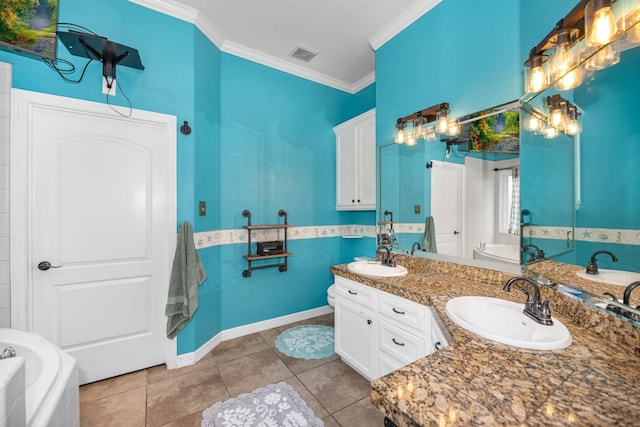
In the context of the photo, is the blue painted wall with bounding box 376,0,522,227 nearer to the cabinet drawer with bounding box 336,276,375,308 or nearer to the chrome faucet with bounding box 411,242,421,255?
the chrome faucet with bounding box 411,242,421,255

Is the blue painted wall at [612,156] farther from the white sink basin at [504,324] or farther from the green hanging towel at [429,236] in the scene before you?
the green hanging towel at [429,236]

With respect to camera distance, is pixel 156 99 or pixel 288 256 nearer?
pixel 156 99

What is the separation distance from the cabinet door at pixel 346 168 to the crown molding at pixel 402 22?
0.86 meters

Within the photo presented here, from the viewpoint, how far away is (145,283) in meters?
2.09

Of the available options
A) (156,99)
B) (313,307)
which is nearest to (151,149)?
(156,99)

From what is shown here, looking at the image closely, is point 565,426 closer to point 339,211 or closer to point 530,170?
point 530,170

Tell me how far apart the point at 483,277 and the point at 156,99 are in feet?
9.01

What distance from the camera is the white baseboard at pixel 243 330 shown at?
2176 millimetres

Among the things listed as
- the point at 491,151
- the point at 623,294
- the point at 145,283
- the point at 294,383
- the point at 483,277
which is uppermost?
the point at 491,151

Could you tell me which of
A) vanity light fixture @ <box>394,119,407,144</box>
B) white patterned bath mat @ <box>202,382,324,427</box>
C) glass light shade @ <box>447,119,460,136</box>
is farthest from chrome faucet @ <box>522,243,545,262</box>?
white patterned bath mat @ <box>202,382,324,427</box>

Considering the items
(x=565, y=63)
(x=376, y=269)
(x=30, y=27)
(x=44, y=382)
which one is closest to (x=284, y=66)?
(x=30, y=27)

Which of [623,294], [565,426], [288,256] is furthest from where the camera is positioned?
[288,256]

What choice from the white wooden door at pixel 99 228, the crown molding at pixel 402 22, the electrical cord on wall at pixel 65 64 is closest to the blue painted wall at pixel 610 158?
the crown molding at pixel 402 22

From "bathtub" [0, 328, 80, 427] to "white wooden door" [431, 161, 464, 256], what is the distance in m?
2.21
